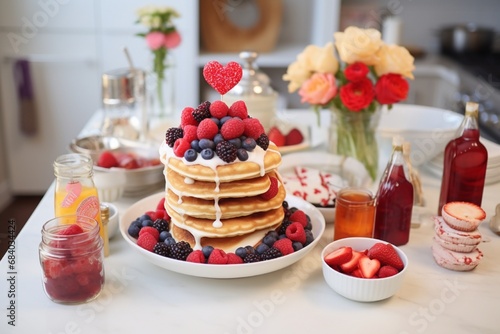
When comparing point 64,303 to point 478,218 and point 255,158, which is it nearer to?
point 255,158

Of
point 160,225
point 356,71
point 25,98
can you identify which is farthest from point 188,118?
point 25,98

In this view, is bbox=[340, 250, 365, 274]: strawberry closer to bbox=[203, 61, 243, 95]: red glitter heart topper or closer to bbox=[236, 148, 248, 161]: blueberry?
bbox=[236, 148, 248, 161]: blueberry

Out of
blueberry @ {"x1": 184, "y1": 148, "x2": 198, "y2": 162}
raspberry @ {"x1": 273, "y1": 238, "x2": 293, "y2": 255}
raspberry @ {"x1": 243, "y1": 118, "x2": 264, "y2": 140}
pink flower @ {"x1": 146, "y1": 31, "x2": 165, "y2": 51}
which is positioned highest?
pink flower @ {"x1": 146, "y1": 31, "x2": 165, "y2": 51}

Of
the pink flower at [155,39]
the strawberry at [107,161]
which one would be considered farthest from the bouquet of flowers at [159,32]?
the strawberry at [107,161]

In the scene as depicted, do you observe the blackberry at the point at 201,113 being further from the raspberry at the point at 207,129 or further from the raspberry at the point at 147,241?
the raspberry at the point at 147,241

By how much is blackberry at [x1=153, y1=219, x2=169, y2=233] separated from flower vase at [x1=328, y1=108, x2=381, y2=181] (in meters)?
0.66

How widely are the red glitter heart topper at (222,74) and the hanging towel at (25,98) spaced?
233 cm

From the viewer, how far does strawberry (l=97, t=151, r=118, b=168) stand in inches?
65.6

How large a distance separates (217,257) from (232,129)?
0.84 feet

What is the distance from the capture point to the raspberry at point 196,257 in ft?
4.03

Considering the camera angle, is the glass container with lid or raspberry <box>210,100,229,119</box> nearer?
raspberry <box>210,100,229,119</box>

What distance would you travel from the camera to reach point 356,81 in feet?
5.50

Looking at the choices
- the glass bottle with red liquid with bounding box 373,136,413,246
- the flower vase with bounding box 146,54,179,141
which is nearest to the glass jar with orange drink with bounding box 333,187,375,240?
the glass bottle with red liquid with bounding box 373,136,413,246

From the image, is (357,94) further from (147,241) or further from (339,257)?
(147,241)
